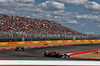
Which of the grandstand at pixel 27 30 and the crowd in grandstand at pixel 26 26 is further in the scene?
the crowd in grandstand at pixel 26 26

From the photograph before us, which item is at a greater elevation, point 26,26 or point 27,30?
point 26,26

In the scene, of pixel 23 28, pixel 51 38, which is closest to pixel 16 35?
pixel 51 38

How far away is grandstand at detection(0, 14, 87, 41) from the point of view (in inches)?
1427

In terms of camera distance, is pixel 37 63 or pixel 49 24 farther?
pixel 49 24

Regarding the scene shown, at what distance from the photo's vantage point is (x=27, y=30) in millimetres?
52500

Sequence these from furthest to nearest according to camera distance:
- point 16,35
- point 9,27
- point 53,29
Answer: point 53,29 → point 9,27 → point 16,35

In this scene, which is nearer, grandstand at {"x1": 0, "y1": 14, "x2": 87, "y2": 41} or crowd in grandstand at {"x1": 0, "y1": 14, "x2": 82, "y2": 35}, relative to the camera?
grandstand at {"x1": 0, "y1": 14, "x2": 87, "y2": 41}

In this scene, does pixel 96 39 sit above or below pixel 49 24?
below

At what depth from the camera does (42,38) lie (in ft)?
138

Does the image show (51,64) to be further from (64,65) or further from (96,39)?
(96,39)

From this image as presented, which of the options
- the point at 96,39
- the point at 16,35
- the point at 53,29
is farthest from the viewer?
the point at 53,29

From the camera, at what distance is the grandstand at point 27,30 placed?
36237mm

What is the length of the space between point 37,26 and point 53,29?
6.30 m

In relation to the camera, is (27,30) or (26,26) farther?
(26,26)
